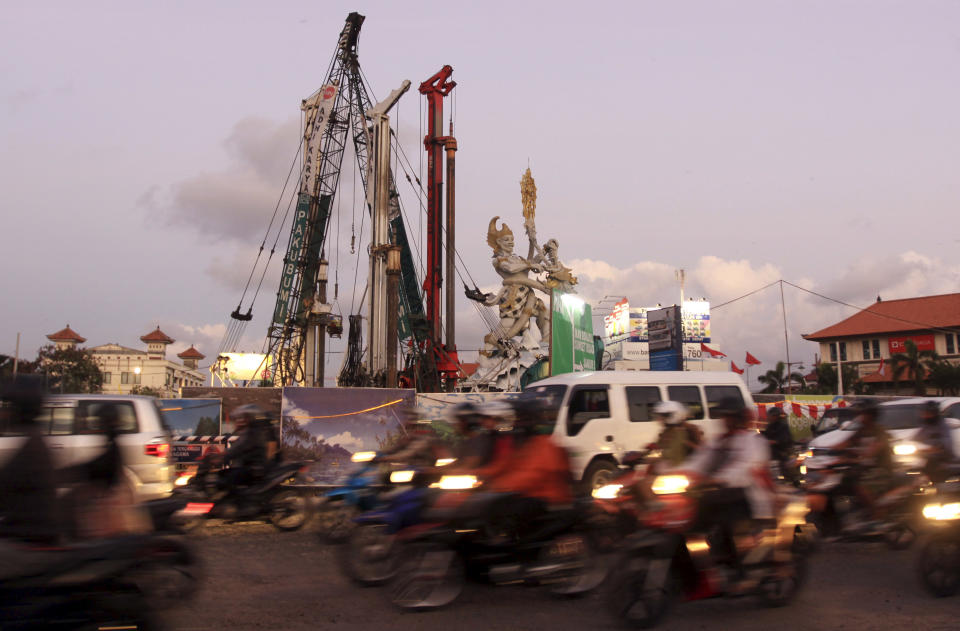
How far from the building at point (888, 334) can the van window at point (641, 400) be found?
57218 mm

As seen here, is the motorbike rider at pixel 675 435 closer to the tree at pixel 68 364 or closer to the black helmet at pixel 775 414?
the black helmet at pixel 775 414

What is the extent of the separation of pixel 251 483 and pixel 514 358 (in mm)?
36465

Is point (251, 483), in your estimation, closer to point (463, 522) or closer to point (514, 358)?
point (463, 522)

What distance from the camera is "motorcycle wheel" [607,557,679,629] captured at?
5629 mm

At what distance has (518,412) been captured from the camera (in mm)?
6934

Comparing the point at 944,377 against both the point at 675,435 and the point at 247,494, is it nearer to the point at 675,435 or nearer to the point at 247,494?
the point at 675,435

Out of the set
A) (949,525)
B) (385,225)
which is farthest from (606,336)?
(949,525)

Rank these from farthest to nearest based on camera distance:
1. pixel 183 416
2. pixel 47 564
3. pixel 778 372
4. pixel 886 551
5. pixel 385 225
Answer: pixel 778 372 → pixel 385 225 → pixel 183 416 → pixel 886 551 → pixel 47 564

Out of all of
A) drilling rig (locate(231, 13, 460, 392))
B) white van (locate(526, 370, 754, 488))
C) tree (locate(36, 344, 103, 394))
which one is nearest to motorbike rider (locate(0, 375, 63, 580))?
white van (locate(526, 370, 754, 488))

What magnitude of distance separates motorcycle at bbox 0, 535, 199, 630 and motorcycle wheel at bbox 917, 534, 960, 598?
6301 millimetres

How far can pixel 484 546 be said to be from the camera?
21.1ft

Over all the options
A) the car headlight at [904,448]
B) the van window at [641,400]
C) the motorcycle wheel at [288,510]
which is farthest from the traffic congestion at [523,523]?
the van window at [641,400]

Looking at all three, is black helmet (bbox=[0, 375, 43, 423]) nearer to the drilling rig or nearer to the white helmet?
the white helmet

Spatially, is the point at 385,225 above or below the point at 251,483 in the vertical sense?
above
